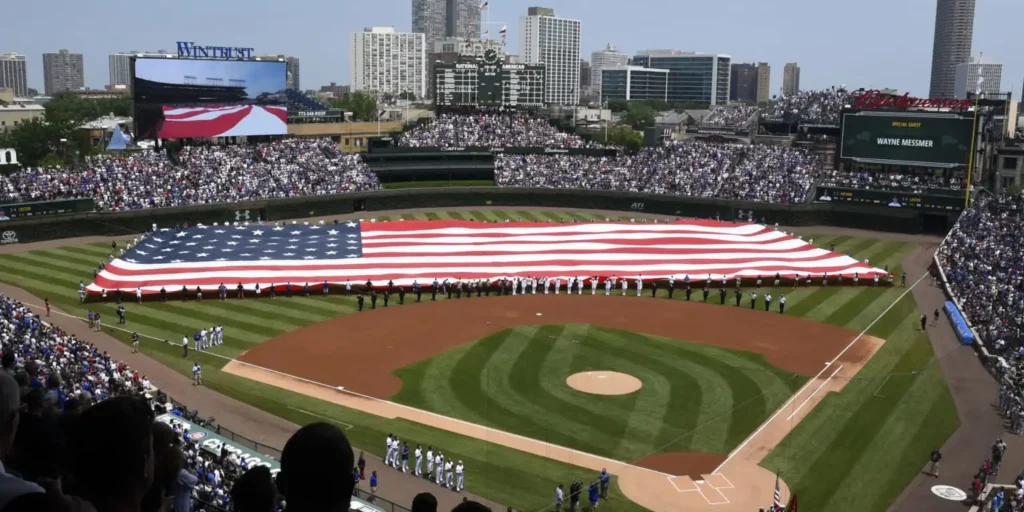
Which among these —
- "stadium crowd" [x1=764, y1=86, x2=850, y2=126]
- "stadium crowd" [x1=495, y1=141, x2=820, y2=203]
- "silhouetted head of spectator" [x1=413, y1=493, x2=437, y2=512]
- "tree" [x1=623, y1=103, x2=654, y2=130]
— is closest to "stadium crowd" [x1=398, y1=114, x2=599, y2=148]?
"stadium crowd" [x1=495, y1=141, x2=820, y2=203]

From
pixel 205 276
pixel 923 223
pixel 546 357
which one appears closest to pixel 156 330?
pixel 205 276

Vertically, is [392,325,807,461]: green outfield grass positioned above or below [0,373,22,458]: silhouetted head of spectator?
below

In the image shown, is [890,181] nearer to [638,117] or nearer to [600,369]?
[600,369]

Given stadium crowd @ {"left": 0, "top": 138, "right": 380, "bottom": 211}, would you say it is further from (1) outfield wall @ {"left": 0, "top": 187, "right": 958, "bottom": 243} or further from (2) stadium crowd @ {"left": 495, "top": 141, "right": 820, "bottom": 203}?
(2) stadium crowd @ {"left": 495, "top": 141, "right": 820, "bottom": 203}

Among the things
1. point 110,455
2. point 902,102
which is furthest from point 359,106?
point 110,455

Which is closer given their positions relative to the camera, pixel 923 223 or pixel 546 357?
pixel 546 357

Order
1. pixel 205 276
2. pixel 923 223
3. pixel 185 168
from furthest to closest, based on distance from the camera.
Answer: pixel 185 168, pixel 923 223, pixel 205 276

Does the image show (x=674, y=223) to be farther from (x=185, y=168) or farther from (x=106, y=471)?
(x=106, y=471)
